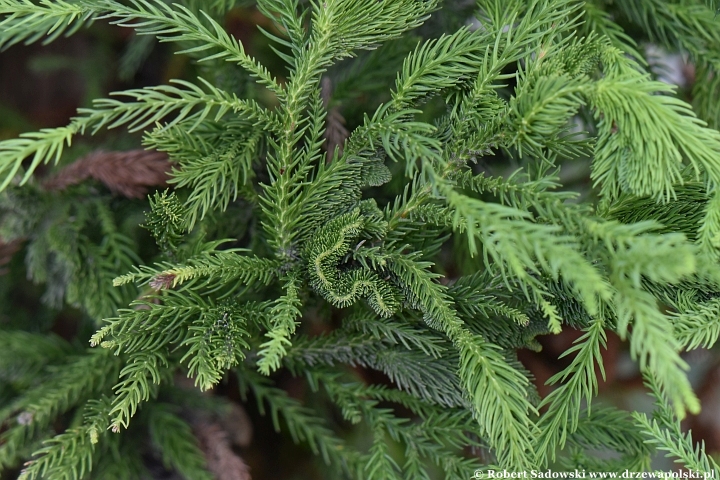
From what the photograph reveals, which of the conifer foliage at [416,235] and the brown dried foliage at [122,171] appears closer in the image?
the conifer foliage at [416,235]

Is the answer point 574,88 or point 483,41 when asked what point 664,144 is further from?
point 483,41

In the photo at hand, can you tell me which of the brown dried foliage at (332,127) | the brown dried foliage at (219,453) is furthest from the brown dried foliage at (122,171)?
the brown dried foliage at (219,453)

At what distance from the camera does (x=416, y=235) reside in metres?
0.53

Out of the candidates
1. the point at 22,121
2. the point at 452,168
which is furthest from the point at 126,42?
the point at 452,168

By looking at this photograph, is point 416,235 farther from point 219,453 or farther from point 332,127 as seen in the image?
point 219,453

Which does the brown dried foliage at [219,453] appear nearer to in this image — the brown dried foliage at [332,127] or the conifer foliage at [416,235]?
the conifer foliage at [416,235]

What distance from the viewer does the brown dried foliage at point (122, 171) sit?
65cm

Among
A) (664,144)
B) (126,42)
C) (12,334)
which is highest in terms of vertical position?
(126,42)

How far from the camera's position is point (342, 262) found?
1.67 ft

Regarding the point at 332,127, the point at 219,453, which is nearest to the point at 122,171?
the point at 332,127

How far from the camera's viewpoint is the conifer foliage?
420 millimetres

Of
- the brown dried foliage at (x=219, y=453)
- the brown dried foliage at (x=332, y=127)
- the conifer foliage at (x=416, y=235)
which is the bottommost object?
the brown dried foliage at (x=219, y=453)

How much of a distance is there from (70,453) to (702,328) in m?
0.62

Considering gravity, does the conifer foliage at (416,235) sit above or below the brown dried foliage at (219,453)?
above
